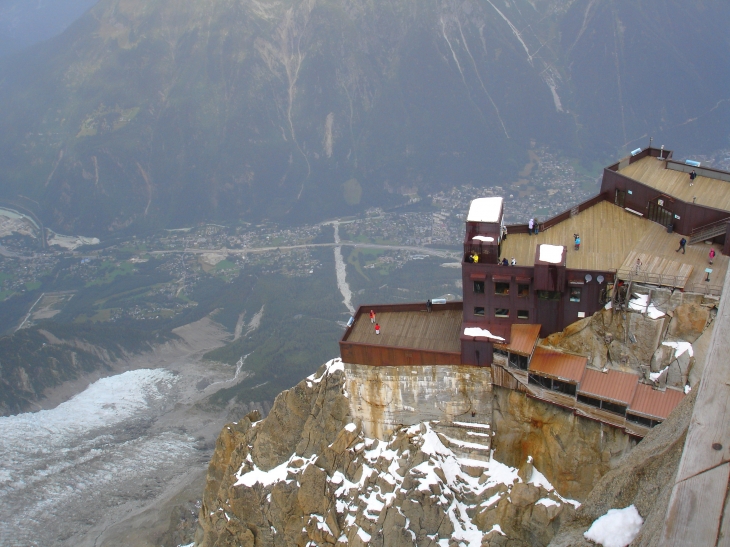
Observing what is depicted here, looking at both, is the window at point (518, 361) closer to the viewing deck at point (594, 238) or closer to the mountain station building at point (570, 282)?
the mountain station building at point (570, 282)

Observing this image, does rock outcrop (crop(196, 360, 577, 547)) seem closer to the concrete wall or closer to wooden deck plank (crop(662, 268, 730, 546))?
the concrete wall

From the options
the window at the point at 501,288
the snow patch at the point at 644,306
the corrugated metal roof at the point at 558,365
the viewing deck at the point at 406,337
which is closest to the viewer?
the snow patch at the point at 644,306

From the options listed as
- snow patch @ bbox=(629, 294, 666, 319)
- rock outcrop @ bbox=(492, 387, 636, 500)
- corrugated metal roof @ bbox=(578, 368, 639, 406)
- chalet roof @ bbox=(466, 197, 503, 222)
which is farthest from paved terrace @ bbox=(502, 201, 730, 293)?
rock outcrop @ bbox=(492, 387, 636, 500)

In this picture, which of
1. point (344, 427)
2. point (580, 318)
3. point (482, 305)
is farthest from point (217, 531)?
point (580, 318)

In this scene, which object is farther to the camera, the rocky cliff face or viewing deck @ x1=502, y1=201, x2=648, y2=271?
viewing deck @ x1=502, y1=201, x2=648, y2=271

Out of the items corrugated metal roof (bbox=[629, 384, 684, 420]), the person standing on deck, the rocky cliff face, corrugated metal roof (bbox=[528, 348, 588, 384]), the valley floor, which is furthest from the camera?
the valley floor

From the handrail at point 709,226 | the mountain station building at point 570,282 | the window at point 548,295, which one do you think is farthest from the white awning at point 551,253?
the handrail at point 709,226
